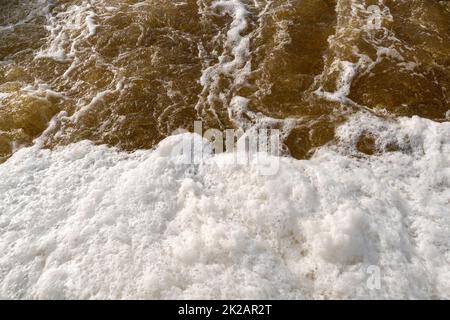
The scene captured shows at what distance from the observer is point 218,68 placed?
5.48 metres

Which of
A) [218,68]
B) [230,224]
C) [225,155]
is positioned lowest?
[230,224]

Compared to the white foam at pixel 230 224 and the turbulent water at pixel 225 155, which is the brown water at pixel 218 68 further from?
the white foam at pixel 230 224

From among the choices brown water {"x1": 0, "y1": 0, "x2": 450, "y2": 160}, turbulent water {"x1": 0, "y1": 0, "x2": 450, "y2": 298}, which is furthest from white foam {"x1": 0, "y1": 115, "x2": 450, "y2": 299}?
brown water {"x1": 0, "y1": 0, "x2": 450, "y2": 160}

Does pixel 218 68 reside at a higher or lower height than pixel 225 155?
higher

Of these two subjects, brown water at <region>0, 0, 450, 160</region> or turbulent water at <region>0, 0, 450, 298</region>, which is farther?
brown water at <region>0, 0, 450, 160</region>

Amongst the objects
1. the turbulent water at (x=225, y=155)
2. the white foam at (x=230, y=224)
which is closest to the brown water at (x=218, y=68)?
the turbulent water at (x=225, y=155)

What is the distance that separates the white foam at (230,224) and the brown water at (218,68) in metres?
0.40

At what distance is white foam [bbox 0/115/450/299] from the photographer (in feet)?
11.0

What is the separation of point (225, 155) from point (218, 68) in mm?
1608

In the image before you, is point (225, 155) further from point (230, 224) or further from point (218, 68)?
point (218, 68)

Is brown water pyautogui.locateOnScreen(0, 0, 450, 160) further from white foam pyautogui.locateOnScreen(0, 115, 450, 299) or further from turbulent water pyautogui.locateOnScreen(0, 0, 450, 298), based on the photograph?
white foam pyautogui.locateOnScreen(0, 115, 450, 299)

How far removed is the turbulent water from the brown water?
0.02m

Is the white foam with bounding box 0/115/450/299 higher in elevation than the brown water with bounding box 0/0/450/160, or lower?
lower

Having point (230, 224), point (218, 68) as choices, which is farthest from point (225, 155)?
point (218, 68)
